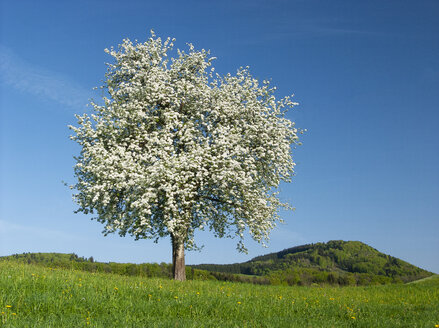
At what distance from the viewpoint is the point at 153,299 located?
1161 centimetres

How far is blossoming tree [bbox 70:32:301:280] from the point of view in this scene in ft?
65.5

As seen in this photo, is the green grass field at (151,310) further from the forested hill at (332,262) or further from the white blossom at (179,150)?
the forested hill at (332,262)

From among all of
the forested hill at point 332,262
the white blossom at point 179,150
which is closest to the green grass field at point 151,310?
the white blossom at point 179,150

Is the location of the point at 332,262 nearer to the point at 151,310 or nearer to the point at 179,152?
the point at 179,152

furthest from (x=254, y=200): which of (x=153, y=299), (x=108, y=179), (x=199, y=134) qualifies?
(x=153, y=299)

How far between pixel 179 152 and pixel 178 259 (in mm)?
6447

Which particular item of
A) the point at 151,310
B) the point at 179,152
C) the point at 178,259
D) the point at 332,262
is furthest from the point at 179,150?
the point at 332,262

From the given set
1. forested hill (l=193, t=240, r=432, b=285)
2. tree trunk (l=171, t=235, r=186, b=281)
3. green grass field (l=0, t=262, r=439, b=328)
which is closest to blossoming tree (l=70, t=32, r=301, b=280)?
tree trunk (l=171, t=235, r=186, b=281)

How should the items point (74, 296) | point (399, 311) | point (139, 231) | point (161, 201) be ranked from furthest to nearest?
point (161, 201)
point (139, 231)
point (399, 311)
point (74, 296)

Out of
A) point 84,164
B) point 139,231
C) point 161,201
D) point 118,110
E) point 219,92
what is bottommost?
point 139,231

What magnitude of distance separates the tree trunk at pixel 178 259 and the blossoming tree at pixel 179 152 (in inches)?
2.3

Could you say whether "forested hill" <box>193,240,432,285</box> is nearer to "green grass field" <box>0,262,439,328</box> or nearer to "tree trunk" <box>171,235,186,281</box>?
"tree trunk" <box>171,235,186,281</box>

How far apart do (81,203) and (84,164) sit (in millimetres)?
2307

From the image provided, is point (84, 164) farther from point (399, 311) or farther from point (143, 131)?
point (399, 311)
